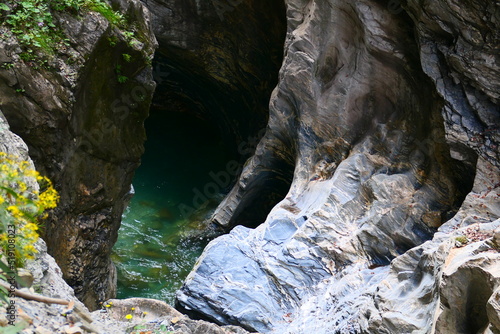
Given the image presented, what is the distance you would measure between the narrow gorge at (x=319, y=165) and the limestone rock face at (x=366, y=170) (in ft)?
0.09

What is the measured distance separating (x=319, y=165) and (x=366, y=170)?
1196mm

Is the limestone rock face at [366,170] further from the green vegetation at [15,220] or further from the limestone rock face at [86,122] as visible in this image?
the green vegetation at [15,220]

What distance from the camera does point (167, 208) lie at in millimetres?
15023

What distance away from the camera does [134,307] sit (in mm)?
6941

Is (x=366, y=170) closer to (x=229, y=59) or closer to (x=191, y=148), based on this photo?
(x=229, y=59)

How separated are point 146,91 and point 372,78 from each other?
4.31 m

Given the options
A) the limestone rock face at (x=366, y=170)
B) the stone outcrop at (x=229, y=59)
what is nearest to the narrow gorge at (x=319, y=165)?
the limestone rock face at (x=366, y=170)

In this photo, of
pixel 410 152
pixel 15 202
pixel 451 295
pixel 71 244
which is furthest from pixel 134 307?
pixel 410 152

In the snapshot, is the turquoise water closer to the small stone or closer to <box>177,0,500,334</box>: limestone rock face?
<box>177,0,500,334</box>: limestone rock face

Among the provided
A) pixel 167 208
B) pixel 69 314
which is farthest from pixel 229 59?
pixel 69 314

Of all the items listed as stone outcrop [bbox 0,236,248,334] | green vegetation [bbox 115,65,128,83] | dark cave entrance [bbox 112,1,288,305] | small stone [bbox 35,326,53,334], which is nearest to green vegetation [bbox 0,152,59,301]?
stone outcrop [bbox 0,236,248,334]

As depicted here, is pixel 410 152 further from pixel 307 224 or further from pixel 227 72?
pixel 227 72

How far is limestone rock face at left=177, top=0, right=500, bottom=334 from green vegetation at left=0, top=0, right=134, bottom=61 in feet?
13.8

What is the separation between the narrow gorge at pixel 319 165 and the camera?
6.15m
